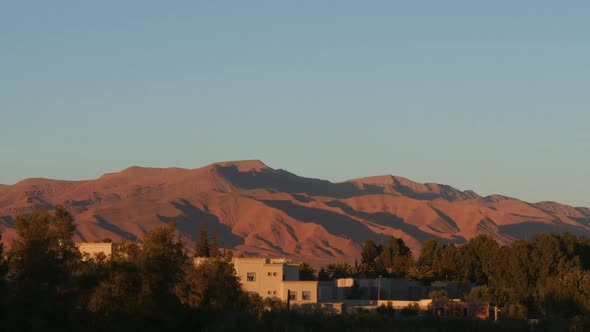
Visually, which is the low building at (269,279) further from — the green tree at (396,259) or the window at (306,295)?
the green tree at (396,259)

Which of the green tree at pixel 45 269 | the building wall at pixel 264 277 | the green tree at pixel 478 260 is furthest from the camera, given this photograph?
the green tree at pixel 478 260

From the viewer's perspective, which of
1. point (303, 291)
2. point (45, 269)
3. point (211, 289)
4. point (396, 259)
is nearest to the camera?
point (45, 269)

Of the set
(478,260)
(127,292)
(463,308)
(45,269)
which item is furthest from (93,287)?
(478,260)

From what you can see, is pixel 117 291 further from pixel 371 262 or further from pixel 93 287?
pixel 371 262

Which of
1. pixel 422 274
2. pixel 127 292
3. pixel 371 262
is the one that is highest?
pixel 371 262

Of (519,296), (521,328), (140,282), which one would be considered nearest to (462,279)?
(519,296)

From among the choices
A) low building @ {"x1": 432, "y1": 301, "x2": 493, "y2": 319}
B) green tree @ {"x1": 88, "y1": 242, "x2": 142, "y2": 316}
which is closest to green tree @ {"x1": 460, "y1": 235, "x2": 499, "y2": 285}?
low building @ {"x1": 432, "y1": 301, "x2": 493, "y2": 319}

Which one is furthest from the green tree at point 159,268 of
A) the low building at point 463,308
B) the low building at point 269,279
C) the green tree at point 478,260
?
the green tree at point 478,260

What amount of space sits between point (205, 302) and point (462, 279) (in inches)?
2581

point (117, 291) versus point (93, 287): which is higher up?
point (93, 287)

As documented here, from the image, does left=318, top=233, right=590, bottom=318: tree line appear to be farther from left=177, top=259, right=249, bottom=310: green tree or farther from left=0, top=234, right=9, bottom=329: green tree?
left=0, top=234, right=9, bottom=329: green tree

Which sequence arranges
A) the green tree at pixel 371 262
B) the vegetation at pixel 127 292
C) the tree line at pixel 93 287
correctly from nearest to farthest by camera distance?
the tree line at pixel 93 287 → the vegetation at pixel 127 292 → the green tree at pixel 371 262

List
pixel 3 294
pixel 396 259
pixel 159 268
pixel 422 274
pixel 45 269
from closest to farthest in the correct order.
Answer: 1. pixel 3 294
2. pixel 45 269
3. pixel 159 268
4. pixel 422 274
5. pixel 396 259

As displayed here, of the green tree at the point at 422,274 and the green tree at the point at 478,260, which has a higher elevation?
the green tree at the point at 478,260
